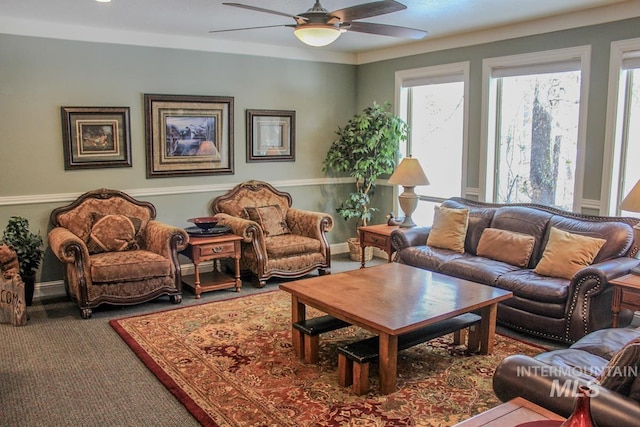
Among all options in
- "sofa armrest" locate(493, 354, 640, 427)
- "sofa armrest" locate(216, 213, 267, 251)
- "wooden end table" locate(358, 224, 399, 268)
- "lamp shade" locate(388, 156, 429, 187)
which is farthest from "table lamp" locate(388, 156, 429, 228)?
"sofa armrest" locate(493, 354, 640, 427)

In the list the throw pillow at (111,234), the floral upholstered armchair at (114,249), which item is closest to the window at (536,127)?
the floral upholstered armchair at (114,249)

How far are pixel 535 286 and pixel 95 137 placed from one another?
4209 millimetres

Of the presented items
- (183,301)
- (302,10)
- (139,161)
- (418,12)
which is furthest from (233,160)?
(418,12)

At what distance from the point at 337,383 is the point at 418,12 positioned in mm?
3052

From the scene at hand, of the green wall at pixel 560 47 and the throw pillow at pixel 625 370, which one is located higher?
the green wall at pixel 560 47

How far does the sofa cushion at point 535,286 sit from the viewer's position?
3904 mm

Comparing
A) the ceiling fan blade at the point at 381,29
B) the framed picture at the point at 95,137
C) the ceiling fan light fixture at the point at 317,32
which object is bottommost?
the framed picture at the point at 95,137

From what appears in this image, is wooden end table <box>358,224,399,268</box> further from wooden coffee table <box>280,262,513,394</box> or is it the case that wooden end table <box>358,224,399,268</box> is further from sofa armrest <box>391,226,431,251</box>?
wooden coffee table <box>280,262,513,394</box>

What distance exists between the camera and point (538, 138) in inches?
205

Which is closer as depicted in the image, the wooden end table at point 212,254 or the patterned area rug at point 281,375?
the patterned area rug at point 281,375

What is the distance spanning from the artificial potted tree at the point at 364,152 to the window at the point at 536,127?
1.21 m

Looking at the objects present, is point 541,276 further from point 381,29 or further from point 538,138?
point 381,29

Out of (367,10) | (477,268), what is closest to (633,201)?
(477,268)

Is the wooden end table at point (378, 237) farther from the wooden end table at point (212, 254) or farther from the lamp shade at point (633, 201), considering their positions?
the lamp shade at point (633, 201)
